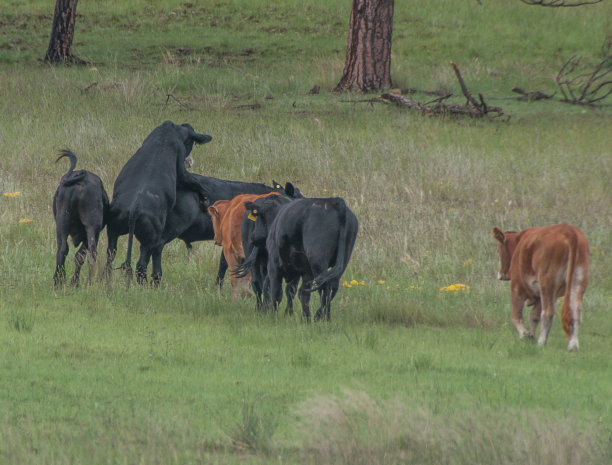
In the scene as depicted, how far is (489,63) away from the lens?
Result: 89.7 feet

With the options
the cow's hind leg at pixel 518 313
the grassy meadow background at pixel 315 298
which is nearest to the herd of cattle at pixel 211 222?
the grassy meadow background at pixel 315 298

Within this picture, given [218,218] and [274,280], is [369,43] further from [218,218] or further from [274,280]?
[274,280]

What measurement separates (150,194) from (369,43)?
1388 cm

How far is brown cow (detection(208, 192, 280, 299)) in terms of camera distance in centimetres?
1043

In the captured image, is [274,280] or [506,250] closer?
[506,250]

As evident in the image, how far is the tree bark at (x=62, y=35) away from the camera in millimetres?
27547

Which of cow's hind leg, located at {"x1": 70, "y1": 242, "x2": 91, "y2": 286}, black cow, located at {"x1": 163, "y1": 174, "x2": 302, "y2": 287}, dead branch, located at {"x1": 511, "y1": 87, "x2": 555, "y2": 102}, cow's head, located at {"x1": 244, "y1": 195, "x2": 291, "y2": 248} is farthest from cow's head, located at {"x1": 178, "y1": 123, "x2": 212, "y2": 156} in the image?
dead branch, located at {"x1": 511, "y1": 87, "x2": 555, "y2": 102}

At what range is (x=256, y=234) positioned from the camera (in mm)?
9523

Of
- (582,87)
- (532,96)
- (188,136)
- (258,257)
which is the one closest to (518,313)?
(258,257)

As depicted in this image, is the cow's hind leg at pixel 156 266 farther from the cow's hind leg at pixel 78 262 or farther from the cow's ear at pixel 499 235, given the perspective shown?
the cow's ear at pixel 499 235

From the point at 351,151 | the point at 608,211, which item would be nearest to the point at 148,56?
the point at 351,151

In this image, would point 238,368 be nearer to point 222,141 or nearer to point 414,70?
point 222,141

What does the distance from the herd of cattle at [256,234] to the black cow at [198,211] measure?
13 mm

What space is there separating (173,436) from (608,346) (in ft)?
14.6
